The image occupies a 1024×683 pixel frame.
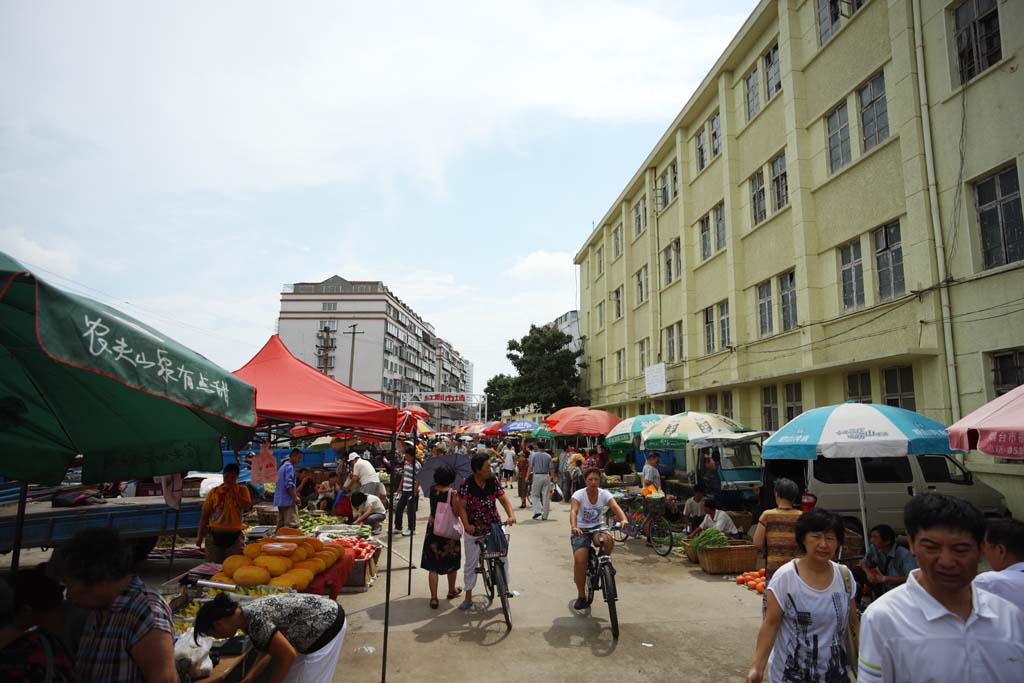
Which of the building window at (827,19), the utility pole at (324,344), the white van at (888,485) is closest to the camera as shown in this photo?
the white van at (888,485)

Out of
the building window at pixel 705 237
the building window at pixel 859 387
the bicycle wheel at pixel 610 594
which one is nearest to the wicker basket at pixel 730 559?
the bicycle wheel at pixel 610 594

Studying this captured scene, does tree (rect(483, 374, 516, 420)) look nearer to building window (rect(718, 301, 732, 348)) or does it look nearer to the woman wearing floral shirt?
building window (rect(718, 301, 732, 348))

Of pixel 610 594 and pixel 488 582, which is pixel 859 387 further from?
pixel 488 582

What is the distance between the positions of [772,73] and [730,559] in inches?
622

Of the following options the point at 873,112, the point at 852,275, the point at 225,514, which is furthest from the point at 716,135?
the point at 225,514

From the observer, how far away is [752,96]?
18.8 metres

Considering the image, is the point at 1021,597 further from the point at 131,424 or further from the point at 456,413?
the point at 456,413

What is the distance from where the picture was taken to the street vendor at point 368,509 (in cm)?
1076

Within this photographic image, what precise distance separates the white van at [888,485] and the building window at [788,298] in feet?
22.2

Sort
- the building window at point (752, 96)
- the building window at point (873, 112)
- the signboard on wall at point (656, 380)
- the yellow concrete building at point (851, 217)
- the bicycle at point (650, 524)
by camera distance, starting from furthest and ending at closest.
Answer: the signboard on wall at point (656, 380) < the building window at point (752, 96) < the building window at point (873, 112) < the bicycle at point (650, 524) < the yellow concrete building at point (851, 217)

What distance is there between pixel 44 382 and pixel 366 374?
234 ft

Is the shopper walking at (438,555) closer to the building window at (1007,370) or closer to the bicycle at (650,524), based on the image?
the bicycle at (650,524)

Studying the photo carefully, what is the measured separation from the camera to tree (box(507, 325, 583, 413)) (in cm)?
3828

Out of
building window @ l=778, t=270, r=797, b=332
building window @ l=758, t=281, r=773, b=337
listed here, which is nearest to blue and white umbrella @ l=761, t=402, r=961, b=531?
building window @ l=778, t=270, r=797, b=332
